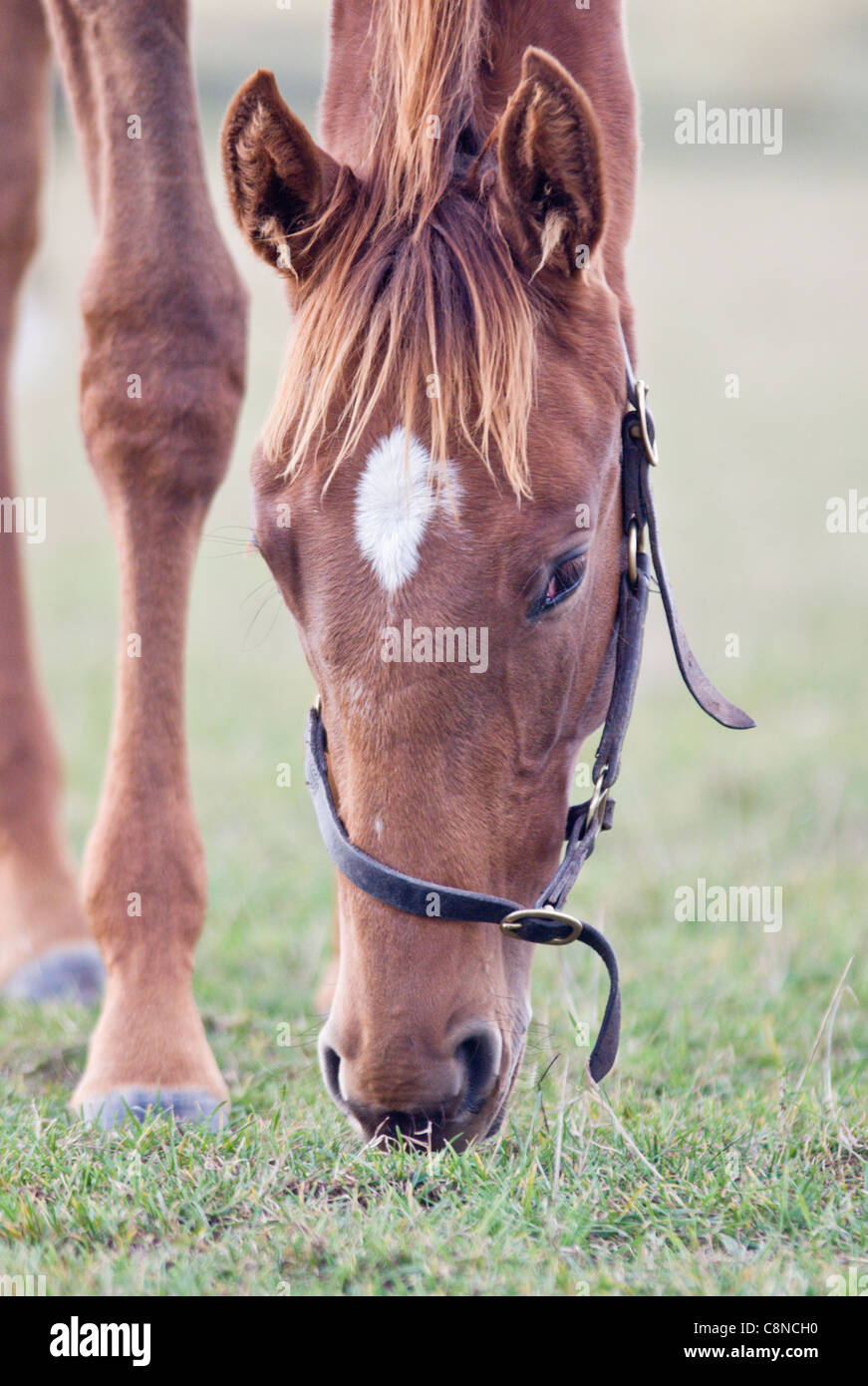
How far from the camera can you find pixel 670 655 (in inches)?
343

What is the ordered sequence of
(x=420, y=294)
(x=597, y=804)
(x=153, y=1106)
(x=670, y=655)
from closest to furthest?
(x=420, y=294)
(x=597, y=804)
(x=153, y=1106)
(x=670, y=655)

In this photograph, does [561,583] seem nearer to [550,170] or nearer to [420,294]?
[420,294]

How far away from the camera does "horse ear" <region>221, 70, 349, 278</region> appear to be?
2.48m

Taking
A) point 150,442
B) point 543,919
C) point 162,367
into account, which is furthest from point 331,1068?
point 162,367

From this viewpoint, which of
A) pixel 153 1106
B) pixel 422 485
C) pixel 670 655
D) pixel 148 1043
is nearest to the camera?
pixel 422 485

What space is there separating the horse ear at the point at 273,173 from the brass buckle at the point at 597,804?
1.18 meters

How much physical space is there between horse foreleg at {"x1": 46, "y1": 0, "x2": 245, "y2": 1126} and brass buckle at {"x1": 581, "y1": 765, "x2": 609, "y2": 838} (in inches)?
40.4

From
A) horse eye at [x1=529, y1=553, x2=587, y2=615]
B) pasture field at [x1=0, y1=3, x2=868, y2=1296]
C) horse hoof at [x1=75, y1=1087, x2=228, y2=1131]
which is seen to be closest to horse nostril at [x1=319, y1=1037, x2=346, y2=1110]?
pasture field at [x1=0, y1=3, x2=868, y2=1296]

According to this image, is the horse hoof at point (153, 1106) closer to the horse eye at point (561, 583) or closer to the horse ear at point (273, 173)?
the horse eye at point (561, 583)

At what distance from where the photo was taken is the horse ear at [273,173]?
2479mm

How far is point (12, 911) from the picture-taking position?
13.8 ft

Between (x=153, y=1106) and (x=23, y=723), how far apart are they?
1856mm

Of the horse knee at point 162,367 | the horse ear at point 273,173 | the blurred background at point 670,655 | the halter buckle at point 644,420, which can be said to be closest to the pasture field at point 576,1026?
the blurred background at point 670,655
